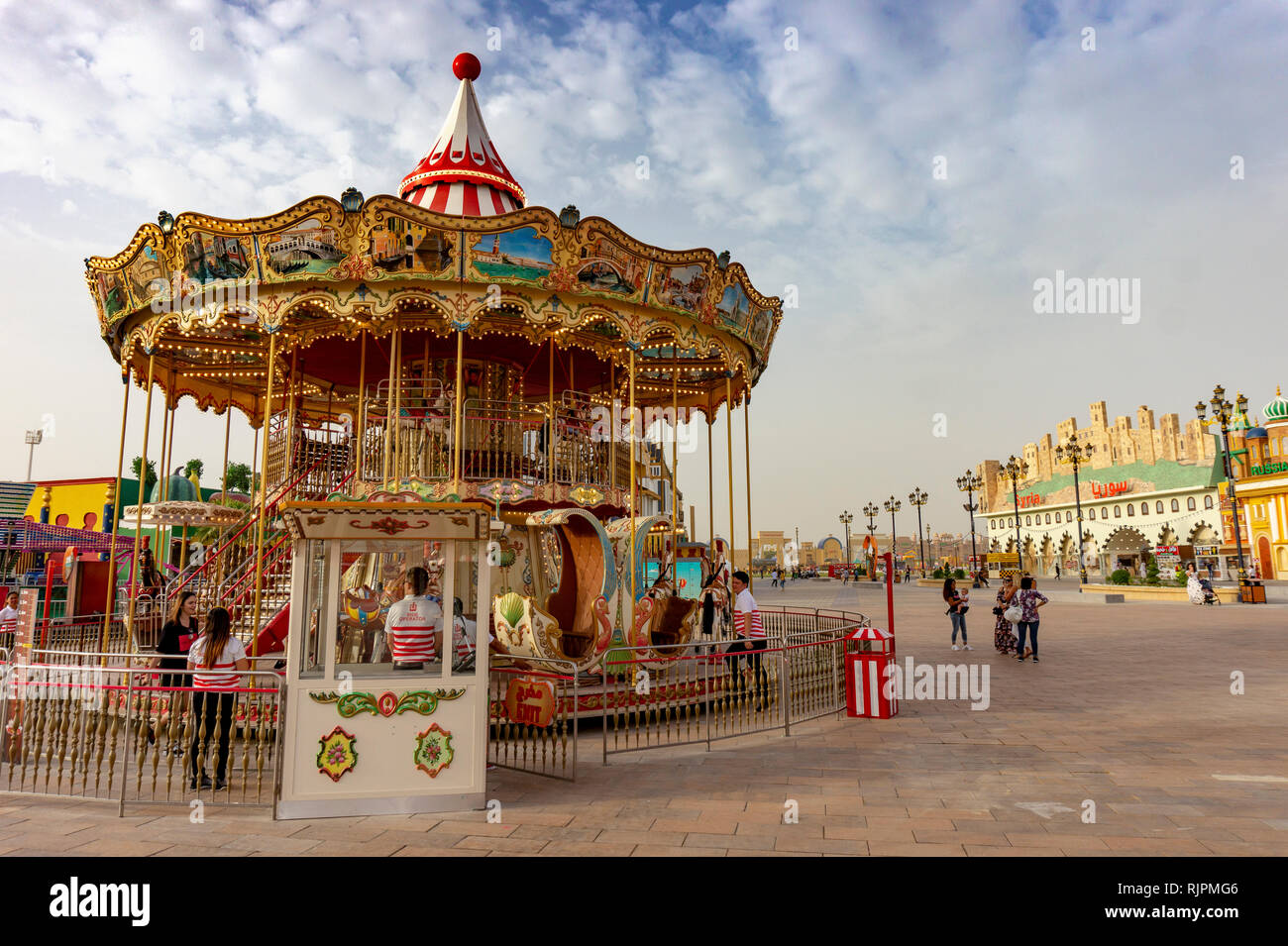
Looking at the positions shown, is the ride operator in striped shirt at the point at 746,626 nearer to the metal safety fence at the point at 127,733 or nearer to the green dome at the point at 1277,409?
the metal safety fence at the point at 127,733

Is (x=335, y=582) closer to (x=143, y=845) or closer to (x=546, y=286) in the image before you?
(x=143, y=845)

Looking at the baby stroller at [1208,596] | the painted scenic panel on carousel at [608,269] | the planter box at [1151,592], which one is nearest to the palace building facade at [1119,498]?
the planter box at [1151,592]

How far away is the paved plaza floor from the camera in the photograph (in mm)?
4742

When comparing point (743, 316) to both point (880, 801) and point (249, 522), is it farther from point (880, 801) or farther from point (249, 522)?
point (249, 522)

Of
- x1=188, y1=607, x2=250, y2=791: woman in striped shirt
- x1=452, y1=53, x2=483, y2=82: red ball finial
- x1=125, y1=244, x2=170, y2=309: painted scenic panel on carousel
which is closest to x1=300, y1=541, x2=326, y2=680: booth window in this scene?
x1=188, y1=607, x2=250, y2=791: woman in striped shirt

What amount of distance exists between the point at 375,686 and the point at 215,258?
744 cm

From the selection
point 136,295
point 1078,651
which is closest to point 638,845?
point 136,295

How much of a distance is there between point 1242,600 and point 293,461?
121 ft

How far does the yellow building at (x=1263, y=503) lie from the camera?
169 feet

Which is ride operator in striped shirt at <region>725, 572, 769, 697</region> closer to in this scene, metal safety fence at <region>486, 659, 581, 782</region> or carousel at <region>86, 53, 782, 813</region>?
carousel at <region>86, 53, 782, 813</region>

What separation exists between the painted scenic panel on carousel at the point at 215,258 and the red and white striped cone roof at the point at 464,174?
4264 mm

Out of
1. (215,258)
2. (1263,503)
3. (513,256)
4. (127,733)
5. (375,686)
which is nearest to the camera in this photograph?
(127,733)

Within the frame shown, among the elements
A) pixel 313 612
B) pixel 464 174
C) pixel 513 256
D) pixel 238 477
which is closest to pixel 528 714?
pixel 313 612

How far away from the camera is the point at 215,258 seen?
393 inches
